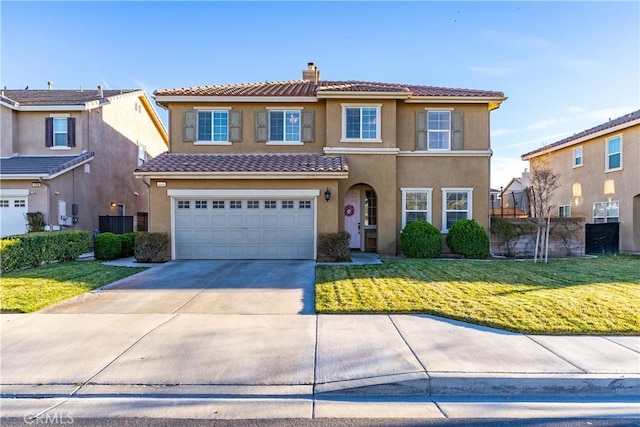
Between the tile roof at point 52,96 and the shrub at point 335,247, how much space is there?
46.2ft

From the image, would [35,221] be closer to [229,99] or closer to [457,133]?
[229,99]

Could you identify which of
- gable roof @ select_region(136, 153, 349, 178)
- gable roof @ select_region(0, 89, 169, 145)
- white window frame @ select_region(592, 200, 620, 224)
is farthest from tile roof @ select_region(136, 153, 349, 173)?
white window frame @ select_region(592, 200, 620, 224)

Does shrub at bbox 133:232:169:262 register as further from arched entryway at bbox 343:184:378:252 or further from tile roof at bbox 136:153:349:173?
arched entryway at bbox 343:184:378:252

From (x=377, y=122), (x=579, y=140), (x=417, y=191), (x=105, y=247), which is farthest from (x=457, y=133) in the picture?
(x=105, y=247)


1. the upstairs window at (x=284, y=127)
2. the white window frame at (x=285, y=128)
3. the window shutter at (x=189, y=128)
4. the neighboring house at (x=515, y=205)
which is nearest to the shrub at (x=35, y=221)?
the window shutter at (x=189, y=128)

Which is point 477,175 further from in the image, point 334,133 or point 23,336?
point 23,336

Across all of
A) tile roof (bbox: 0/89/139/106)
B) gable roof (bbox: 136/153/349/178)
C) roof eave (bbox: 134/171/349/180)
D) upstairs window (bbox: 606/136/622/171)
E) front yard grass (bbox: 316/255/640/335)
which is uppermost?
tile roof (bbox: 0/89/139/106)

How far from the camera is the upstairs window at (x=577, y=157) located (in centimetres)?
2044

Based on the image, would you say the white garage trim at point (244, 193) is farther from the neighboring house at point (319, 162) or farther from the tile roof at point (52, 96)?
the tile roof at point (52, 96)

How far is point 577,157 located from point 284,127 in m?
17.0

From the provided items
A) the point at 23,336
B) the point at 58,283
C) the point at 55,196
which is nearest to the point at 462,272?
the point at 23,336

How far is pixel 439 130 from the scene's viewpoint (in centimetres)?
1500

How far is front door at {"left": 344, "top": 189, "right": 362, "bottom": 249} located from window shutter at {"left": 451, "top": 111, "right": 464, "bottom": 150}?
440 cm

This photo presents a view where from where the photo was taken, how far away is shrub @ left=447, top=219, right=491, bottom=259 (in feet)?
45.1
